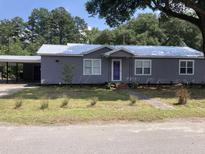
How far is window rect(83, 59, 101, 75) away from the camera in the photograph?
23.4 meters

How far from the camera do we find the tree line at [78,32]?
1820 inches

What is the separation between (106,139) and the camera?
6602mm

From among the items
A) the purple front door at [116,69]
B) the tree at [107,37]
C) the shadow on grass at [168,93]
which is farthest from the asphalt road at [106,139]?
the tree at [107,37]

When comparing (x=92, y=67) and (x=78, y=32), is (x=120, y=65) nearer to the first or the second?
(x=92, y=67)

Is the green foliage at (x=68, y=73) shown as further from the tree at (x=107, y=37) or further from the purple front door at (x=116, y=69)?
the tree at (x=107, y=37)

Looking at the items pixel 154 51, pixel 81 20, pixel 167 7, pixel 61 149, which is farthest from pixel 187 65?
pixel 81 20

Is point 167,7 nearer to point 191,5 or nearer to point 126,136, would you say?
point 191,5

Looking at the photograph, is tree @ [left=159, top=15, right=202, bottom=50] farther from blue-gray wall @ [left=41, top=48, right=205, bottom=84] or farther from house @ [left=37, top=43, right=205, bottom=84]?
blue-gray wall @ [left=41, top=48, right=205, bottom=84]

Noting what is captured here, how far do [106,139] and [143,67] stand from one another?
18.4 m

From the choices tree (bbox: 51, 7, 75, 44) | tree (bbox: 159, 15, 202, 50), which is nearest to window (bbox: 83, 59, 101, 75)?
tree (bbox: 159, 15, 202, 50)

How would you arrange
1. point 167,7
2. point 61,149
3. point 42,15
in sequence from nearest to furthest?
point 61,149
point 167,7
point 42,15

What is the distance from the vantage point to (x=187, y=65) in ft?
82.5

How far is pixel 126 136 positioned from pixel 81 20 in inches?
2837

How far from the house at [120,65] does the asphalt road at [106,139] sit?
48.9ft
